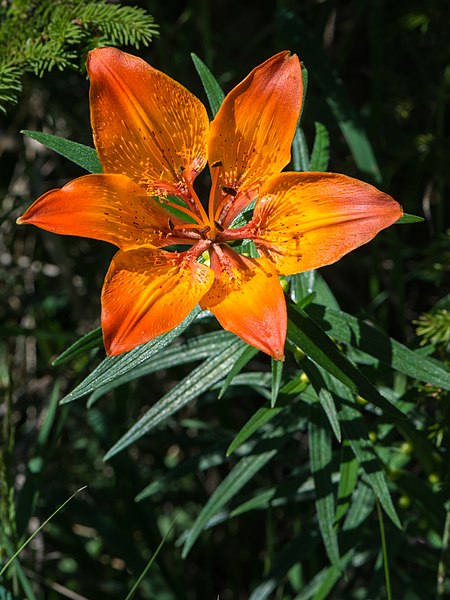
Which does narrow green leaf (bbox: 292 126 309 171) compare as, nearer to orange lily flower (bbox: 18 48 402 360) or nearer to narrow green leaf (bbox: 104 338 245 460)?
orange lily flower (bbox: 18 48 402 360)

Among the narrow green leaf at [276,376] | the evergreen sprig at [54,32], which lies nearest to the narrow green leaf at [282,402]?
the narrow green leaf at [276,376]

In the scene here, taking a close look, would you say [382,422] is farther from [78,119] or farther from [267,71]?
[78,119]

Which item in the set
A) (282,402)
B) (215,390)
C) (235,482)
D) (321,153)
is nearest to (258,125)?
(321,153)

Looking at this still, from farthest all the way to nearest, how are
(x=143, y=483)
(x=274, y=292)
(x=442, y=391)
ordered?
(x=143, y=483) < (x=442, y=391) < (x=274, y=292)

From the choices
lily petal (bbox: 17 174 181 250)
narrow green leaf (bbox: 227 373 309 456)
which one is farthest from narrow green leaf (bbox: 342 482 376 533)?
lily petal (bbox: 17 174 181 250)

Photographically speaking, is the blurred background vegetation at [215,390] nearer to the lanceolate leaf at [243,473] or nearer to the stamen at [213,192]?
the lanceolate leaf at [243,473]

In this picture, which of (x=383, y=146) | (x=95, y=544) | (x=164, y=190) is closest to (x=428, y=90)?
(x=383, y=146)

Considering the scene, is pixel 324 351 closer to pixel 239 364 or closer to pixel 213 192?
pixel 239 364
